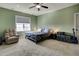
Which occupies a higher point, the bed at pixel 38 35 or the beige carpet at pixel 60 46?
the bed at pixel 38 35

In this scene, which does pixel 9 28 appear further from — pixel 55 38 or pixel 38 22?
pixel 55 38

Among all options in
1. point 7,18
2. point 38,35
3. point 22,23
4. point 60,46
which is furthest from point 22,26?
point 60,46

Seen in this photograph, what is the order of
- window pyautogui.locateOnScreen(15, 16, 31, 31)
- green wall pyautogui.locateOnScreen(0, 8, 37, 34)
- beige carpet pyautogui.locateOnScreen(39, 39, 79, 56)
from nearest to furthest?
green wall pyautogui.locateOnScreen(0, 8, 37, 34), window pyautogui.locateOnScreen(15, 16, 31, 31), beige carpet pyautogui.locateOnScreen(39, 39, 79, 56)

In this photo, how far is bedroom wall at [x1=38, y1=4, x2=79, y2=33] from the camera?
2.97 metres

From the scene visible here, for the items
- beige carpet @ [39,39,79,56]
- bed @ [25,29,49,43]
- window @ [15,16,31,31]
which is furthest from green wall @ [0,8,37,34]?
beige carpet @ [39,39,79,56]

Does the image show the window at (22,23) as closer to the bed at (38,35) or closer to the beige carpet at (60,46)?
the bed at (38,35)

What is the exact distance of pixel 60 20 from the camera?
10.0 feet

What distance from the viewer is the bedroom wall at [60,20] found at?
2970 mm

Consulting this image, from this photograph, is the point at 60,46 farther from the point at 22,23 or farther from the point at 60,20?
the point at 22,23

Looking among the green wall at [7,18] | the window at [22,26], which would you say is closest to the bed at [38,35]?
the window at [22,26]

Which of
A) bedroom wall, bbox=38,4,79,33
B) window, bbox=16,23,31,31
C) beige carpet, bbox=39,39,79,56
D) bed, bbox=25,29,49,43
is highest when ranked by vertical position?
bedroom wall, bbox=38,4,79,33

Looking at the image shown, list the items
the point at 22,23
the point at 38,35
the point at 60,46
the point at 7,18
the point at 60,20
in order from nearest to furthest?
the point at 7,18
the point at 22,23
the point at 60,20
the point at 60,46
the point at 38,35

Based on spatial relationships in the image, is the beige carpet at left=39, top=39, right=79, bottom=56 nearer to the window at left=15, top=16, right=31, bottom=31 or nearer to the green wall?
the window at left=15, top=16, right=31, bottom=31

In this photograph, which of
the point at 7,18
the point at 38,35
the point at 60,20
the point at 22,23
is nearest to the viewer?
the point at 7,18
